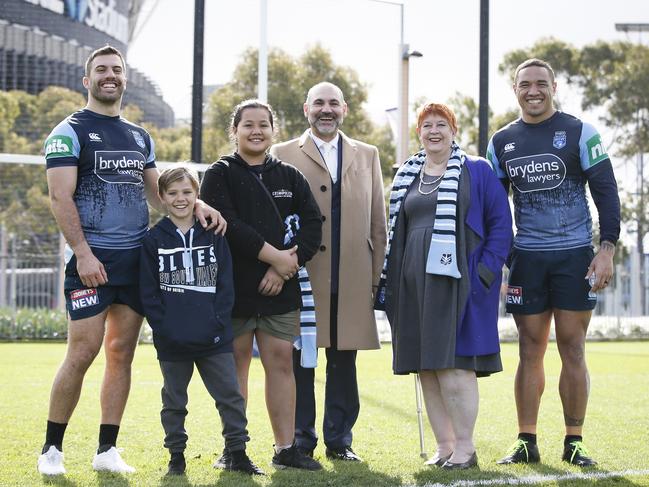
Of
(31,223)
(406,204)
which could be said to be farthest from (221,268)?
(31,223)

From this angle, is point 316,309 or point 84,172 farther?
point 316,309

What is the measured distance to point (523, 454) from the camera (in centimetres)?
523

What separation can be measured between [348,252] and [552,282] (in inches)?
45.7

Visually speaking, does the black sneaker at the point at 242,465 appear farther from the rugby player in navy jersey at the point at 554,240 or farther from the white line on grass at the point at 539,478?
the rugby player in navy jersey at the point at 554,240

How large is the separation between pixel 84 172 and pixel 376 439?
2.60 metres

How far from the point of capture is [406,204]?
5195 mm

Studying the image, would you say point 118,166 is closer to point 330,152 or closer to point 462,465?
point 330,152

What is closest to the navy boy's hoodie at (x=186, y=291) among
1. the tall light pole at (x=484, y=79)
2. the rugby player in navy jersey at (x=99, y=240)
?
the rugby player in navy jersey at (x=99, y=240)

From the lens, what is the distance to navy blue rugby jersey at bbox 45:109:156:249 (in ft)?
15.9

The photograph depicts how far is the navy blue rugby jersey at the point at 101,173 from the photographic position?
4836 mm

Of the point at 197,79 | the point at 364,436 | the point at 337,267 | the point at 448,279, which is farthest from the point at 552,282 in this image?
the point at 197,79

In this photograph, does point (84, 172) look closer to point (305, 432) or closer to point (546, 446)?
point (305, 432)

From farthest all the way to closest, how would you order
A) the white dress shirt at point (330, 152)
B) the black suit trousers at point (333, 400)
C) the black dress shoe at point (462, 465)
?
the white dress shirt at point (330, 152)
the black suit trousers at point (333, 400)
the black dress shoe at point (462, 465)

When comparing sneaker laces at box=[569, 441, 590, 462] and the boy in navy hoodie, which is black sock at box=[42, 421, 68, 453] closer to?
the boy in navy hoodie
